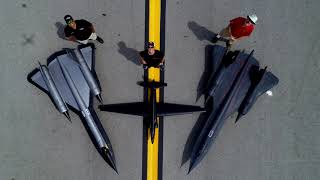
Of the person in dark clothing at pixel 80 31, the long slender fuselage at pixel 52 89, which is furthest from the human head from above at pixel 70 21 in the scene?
the long slender fuselage at pixel 52 89

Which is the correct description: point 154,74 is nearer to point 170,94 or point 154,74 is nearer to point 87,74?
point 170,94

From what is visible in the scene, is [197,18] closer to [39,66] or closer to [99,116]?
[99,116]

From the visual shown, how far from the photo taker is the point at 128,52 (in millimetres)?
6215

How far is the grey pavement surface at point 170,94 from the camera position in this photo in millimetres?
6062

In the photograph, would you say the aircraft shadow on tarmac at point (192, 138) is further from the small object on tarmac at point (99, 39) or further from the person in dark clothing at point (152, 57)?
the small object on tarmac at point (99, 39)

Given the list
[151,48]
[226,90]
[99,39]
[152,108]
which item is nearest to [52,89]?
[99,39]

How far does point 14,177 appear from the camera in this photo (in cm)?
606

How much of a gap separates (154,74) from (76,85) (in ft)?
4.74

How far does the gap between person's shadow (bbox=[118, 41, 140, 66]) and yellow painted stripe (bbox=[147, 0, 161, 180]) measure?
0.35 m

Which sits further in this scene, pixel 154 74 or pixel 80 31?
pixel 154 74

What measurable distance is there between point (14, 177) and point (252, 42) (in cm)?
513

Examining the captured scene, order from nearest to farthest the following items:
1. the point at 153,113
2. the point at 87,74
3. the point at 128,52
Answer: the point at 153,113 → the point at 87,74 → the point at 128,52

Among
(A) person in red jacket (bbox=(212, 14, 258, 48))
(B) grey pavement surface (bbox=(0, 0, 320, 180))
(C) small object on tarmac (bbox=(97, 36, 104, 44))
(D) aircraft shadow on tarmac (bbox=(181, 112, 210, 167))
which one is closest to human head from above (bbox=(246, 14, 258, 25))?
(A) person in red jacket (bbox=(212, 14, 258, 48))

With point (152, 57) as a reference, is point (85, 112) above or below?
below
